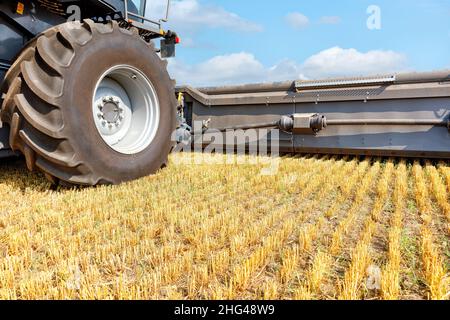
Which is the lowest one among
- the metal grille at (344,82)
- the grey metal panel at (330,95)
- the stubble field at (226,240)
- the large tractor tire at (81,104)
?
the stubble field at (226,240)

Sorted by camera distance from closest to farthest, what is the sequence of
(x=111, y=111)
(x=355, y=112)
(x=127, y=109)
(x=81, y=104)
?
(x=81, y=104)
(x=111, y=111)
(x=127, y=109)
(x=355, y=112)

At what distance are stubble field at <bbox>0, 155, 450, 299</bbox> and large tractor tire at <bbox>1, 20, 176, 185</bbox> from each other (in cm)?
21

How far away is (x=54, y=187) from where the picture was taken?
258 centimetres

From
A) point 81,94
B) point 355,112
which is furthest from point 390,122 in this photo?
point 81,94

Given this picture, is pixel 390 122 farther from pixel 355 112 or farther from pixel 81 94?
pixel 81 94

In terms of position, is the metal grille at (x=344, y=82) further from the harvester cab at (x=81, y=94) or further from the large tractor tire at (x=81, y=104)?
the large tractor tire at (x=81, y=104)

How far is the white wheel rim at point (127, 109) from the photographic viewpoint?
9.36 feet

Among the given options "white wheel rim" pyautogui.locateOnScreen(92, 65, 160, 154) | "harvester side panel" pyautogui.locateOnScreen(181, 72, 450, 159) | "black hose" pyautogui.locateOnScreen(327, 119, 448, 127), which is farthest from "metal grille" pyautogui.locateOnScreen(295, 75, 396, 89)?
"white wheel rim" pyautogui.locateOnScreen(92, 65, 160, 154)

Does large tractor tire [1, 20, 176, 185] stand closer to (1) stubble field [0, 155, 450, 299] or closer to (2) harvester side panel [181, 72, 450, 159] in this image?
(1) stubble field [0, 155, 450, 299]

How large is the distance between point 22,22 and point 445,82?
4.18 metres

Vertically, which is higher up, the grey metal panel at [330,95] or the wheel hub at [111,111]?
the grey metal panel at [330,95]

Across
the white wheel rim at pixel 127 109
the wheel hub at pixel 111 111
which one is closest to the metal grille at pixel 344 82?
the white wheel rim at pixel 127 109

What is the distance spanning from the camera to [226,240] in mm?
1657

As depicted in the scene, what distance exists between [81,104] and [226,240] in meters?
1.46
